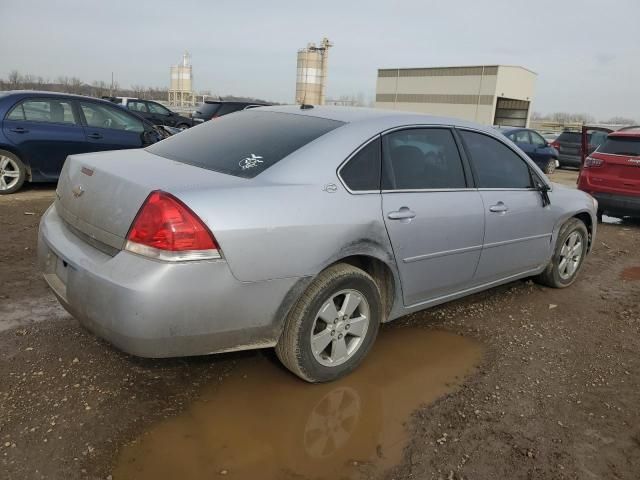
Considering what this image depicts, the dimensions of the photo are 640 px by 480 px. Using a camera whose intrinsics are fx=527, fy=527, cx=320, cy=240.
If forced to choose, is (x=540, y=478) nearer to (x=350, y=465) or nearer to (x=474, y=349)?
(x=350, y=465)

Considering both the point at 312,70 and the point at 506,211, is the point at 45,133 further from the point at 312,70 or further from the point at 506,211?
the point at 312,70

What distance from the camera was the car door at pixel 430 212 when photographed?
320 centimetres

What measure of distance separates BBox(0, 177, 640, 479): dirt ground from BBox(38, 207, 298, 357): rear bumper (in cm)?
46

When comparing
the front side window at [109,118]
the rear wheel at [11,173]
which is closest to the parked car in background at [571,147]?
the front side window at [109,118]

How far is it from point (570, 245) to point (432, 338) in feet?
6.99

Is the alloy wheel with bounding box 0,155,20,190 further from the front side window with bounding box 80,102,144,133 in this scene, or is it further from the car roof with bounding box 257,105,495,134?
the car roof with bounding box 257,105,495,134

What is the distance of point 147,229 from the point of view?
7.89 feet

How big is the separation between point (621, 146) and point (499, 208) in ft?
18.9

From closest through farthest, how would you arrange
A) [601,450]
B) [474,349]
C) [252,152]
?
[601,450]
[252,152]
[474,349]

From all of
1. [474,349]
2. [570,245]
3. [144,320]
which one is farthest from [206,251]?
[570,245]

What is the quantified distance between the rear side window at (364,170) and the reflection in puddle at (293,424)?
1.14m

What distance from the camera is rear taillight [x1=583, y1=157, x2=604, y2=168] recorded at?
333 inches

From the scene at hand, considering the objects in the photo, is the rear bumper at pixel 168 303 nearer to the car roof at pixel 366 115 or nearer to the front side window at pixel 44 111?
the car roof at pixel 366 115

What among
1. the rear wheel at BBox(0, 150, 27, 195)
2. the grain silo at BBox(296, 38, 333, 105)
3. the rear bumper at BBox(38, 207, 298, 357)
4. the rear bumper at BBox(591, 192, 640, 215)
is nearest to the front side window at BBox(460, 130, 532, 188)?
the rear bumper at BBox(38, 207, 298, 357)
